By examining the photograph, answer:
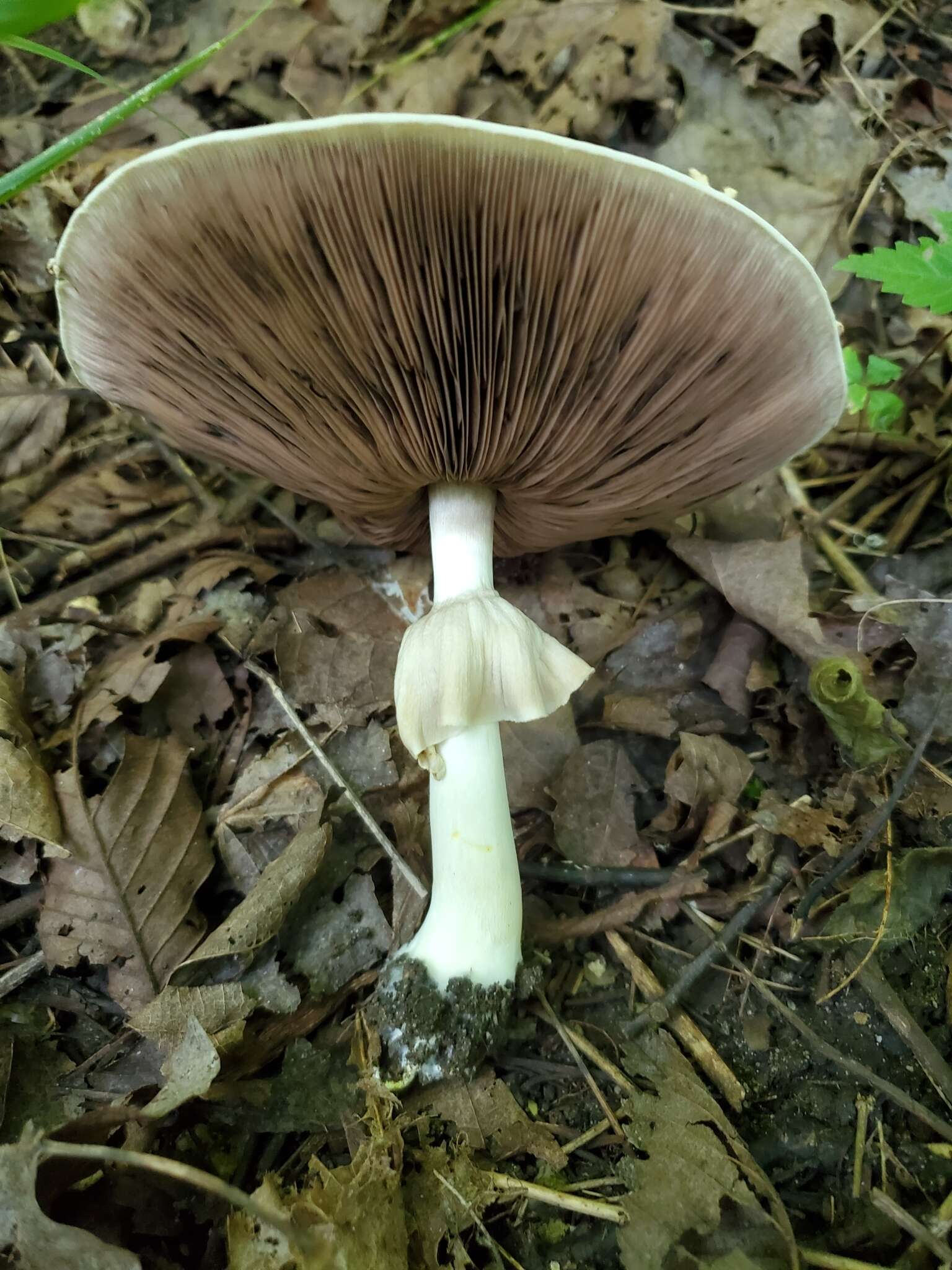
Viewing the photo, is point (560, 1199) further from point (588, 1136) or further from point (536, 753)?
point (536, 753)

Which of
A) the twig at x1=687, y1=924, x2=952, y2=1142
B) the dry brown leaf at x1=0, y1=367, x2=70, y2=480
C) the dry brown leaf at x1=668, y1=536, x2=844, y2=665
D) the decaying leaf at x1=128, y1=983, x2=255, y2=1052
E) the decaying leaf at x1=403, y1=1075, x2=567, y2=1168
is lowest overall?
the decaying leaf at x1=403, y1=1075, x2=567, y2=1168

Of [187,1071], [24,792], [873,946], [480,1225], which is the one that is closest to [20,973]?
[24,792]

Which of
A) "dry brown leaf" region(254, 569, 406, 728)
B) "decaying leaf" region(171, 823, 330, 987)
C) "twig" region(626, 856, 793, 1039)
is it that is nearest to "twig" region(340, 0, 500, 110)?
"dry brown leaf" region(254, 569, 406, 728)

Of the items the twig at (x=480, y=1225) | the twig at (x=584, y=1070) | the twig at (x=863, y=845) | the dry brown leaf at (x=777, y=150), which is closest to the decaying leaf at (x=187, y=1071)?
the twig at (x=480, y=1225)

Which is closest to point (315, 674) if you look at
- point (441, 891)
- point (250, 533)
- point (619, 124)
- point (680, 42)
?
point (250, 533)

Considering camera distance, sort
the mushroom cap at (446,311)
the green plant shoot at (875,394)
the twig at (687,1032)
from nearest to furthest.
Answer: the mushroom cap at (446,311), the twig at (687,1032), the green plant shoot at (875,394)

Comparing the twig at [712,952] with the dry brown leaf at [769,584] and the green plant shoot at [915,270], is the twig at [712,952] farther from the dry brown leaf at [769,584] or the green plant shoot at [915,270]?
the green plant shoot at [915,270]

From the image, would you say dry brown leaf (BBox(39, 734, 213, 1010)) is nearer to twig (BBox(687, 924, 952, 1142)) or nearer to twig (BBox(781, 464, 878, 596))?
twig (BBox(687, 924, 952, 1142))
